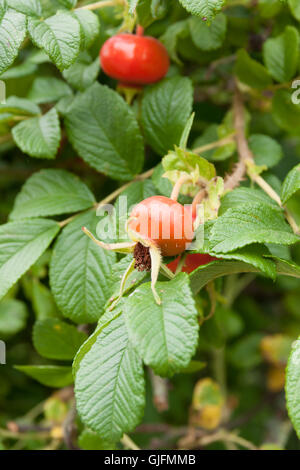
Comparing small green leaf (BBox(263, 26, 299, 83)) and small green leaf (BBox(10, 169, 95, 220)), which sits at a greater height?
small green leaf (BBox(263, 26, 299, 83))

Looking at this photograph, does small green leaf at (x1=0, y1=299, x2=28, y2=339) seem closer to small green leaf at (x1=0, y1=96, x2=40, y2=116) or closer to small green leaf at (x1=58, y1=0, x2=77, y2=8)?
small green leaf at (x1=0, y1=96, x2=40, y2=116)

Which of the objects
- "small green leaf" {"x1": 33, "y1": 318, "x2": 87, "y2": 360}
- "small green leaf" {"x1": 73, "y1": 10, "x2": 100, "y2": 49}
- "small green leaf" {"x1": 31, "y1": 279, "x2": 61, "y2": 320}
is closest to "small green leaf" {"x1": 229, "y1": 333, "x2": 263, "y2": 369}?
"small green leaf" {"x1": 31, "y1": 279, "x2": 61, "y2": 320}

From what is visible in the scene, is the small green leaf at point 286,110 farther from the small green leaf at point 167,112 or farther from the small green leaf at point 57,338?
the small green leaf at point 57,338

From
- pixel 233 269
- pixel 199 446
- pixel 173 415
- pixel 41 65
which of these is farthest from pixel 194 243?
pixel 173 415

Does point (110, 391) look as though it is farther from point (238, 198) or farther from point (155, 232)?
point (238, 198)

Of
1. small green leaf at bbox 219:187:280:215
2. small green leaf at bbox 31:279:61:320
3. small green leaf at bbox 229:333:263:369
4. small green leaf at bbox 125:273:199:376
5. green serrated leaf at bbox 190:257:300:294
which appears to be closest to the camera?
small green leaf at bbox 125:273:199:376
